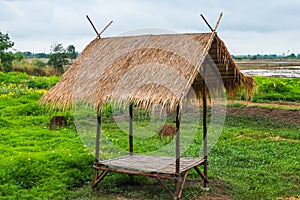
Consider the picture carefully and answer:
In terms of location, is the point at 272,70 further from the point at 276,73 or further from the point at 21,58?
the point at 21,58

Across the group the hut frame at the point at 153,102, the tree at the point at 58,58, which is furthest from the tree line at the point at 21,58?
the hut frame at the point at 153,102

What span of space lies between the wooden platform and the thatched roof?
1.14 metres

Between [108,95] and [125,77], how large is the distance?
1.36ft

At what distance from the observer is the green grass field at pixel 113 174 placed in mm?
7098

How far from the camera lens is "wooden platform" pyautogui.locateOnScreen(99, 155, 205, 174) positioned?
6.63 metres

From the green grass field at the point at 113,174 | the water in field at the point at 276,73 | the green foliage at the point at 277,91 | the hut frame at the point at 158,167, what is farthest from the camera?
the water in field at the point at 276,73

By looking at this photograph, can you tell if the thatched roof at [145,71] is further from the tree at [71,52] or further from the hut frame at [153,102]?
the tree at [71,52]

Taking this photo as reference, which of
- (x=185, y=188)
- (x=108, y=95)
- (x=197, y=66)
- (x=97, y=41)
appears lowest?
(x=185, y=188)

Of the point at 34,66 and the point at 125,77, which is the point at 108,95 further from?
the point at 34,66

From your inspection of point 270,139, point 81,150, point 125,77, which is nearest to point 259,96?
point 270,139

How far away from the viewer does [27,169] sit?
294 inches

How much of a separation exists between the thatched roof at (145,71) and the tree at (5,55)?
18.1 metres

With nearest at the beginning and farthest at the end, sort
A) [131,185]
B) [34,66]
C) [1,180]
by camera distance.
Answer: [1,180] → [131,185] → [34,66]

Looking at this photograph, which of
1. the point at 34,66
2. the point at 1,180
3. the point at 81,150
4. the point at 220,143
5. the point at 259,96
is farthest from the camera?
the point at 34,66
